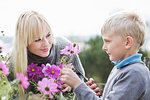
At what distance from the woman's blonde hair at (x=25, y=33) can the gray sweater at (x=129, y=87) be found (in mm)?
390

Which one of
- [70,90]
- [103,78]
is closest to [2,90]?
[70,90]

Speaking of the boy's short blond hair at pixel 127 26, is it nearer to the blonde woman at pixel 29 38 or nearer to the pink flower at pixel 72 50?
the pink flower at pixel 72 50

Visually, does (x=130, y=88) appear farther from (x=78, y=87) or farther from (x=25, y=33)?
(x=25, y=33)

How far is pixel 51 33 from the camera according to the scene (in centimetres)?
129

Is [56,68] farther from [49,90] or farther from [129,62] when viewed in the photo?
[129,62]

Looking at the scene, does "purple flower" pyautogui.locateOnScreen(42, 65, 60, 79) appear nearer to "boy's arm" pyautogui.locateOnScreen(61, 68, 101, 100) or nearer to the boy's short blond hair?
"boy's arm" pyautogui.locateOnScreen(61, 68, 101, 100)

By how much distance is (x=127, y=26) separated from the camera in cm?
101

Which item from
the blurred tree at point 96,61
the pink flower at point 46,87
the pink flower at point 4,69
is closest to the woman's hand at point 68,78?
A: the pink flower at point 46,87

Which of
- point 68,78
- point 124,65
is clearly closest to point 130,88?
point 124,65

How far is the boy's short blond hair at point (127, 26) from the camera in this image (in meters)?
1.01

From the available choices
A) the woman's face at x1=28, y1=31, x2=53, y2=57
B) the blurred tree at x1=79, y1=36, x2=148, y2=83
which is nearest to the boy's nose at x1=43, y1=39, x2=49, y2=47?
the woman's face at x1=28, y1=31, x2=53, y2=57

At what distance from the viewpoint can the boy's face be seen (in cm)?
102

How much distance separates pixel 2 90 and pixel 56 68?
21cm

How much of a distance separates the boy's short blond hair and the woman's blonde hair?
36 centimetres
